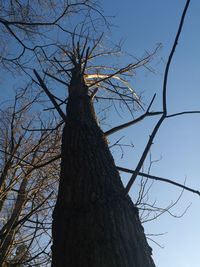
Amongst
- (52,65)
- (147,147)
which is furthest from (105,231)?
(52,65)

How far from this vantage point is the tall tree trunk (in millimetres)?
1432

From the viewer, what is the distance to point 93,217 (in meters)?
1.59

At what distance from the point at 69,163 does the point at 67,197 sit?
336 millimetres

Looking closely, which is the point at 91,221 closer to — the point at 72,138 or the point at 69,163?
the point at 69,163

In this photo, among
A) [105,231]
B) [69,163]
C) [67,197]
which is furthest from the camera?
[69,163]

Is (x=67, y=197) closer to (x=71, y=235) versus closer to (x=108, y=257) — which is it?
(x=71, y=235)

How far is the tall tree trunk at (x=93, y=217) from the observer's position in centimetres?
143

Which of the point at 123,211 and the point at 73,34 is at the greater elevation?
the point at 73,34

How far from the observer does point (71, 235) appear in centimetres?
155

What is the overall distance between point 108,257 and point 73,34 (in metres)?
3.28

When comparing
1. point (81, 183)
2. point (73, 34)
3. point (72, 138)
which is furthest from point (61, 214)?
point (73, 34)

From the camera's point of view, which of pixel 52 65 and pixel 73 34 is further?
pixel 52 65

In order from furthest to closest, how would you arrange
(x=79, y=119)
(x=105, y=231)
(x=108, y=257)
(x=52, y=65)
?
(x=52, y=65) → (x=79, y=119) → (x=105, y=231) → (x=108, y=257)

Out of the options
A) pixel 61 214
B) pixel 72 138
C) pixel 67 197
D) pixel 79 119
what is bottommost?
pixel 61 214
